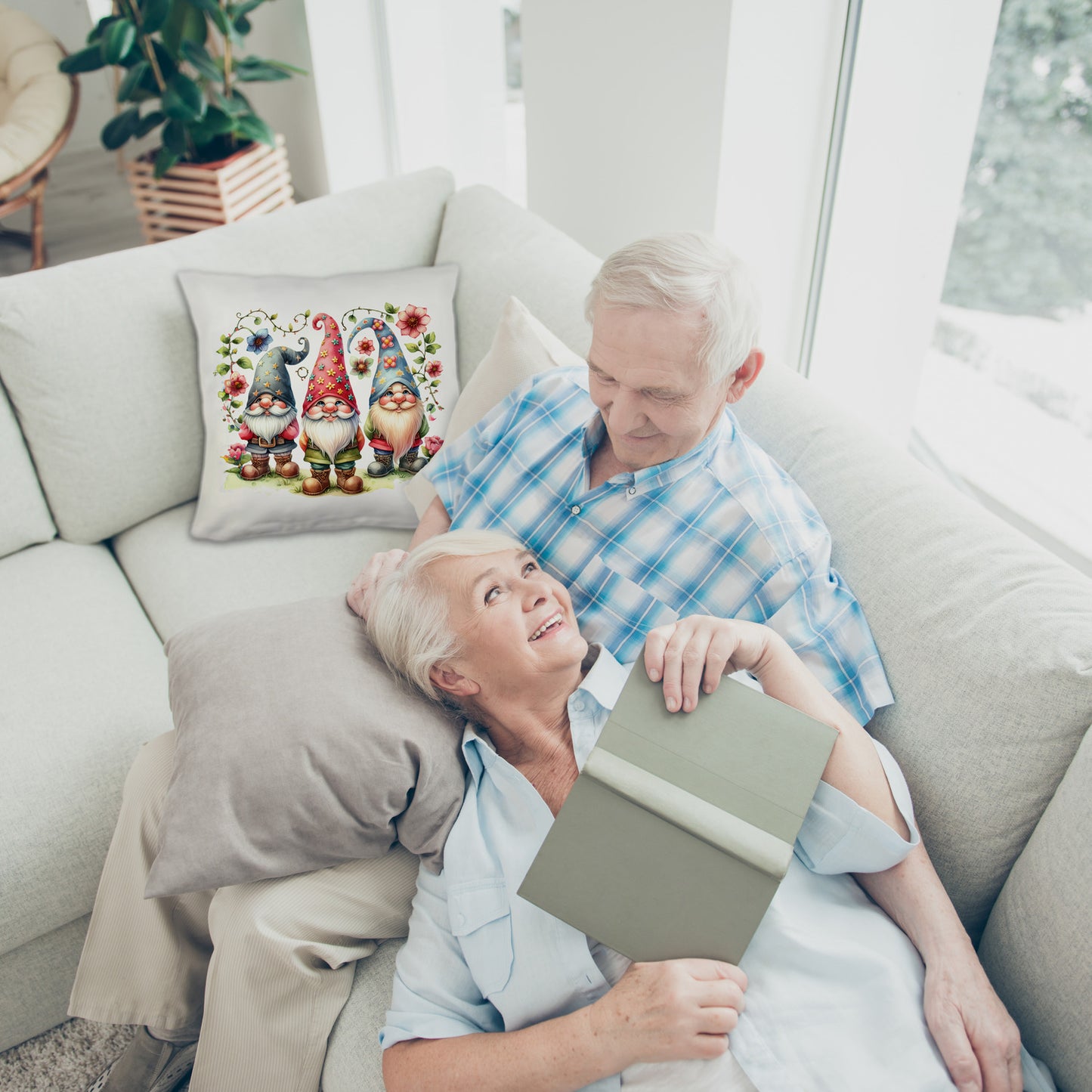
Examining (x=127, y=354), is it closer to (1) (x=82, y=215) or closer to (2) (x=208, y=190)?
(2) (x=208, y=190)

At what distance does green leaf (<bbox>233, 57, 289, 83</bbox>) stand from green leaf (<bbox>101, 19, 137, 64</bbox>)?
357 millimetres

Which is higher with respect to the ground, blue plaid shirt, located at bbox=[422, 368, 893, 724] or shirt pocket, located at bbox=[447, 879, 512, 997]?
blue plaid shirt, located at bbox=[422, 368, 893, 724]

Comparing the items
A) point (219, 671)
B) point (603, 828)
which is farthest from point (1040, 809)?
point (219, 671)

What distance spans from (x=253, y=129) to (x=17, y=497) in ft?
5.76

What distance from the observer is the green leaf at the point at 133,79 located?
2.79 meters

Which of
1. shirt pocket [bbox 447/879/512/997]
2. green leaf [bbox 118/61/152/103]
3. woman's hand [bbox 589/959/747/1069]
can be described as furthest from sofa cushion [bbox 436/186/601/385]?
green leaf [bbox 118/61/152/103]

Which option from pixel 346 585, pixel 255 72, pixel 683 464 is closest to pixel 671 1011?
pixel 683 464

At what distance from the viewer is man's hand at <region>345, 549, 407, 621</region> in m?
1.24

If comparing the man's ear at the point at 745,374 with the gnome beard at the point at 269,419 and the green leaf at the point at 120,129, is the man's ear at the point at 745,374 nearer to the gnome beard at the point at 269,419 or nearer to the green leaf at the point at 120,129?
the gnome beard at the point at 269,419

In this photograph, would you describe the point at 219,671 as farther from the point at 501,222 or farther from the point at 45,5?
the point at 45,5

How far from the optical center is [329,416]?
1.65 metres

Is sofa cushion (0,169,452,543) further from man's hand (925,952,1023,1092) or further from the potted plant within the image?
man's hand (925,952,1023,1092)

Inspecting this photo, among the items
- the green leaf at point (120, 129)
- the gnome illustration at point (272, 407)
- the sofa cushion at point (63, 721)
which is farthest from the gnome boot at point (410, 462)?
the green leaf at point (120, 129)

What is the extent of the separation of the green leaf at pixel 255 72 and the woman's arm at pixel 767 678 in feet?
9.31
